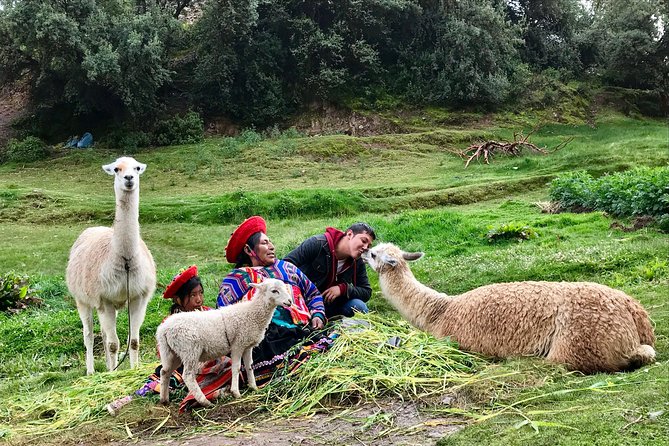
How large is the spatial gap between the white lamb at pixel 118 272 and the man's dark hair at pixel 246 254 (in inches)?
52.7

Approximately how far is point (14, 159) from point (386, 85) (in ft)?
53.3

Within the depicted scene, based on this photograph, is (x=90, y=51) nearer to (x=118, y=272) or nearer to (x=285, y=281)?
(x=118, y=272)

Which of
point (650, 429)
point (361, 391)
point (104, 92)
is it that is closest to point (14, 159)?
point (104, 92)

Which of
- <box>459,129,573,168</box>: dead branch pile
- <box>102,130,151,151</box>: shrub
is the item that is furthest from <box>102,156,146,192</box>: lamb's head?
<box>102,130,151,151</box>: shrub

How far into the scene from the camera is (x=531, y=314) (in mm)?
4438

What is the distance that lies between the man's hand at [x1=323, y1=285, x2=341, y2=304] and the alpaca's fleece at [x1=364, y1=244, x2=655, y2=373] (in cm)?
68

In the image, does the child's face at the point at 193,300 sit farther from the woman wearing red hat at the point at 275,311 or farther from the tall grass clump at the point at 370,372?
the tall grass clump at the point at 370,372

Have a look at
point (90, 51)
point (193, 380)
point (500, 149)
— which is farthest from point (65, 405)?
point (90, 51)

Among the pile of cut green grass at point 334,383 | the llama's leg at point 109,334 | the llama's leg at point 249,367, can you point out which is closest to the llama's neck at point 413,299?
the pile of cut green grass at point 334,383

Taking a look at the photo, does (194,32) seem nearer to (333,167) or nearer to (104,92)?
(104,92)

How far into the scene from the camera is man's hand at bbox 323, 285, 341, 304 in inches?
213

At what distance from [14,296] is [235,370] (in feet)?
19.5

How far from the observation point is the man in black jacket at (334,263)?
17.7 feet

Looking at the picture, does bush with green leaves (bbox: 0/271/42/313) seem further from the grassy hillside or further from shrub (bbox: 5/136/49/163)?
shrub (bbox: 5/136/49/163)
